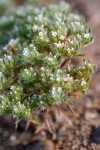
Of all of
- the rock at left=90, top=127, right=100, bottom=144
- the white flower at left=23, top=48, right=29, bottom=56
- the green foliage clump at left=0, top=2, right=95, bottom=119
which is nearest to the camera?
the green foliage clump at left=0, top=2, right=95, bottom=119

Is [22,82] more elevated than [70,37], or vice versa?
[70,37]

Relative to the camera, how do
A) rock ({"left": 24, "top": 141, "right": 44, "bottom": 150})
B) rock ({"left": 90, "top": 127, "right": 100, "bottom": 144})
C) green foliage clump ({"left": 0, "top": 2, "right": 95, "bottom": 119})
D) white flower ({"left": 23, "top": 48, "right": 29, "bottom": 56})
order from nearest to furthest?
1. green foliage clump ({"left": 0, "top": 2, "right": 95, "bottom": 119})
2. white flower ({"left": 23, "top": 48, "right": 29, "bottom": 56})
3. rock ({"left": 90, "top": 127, "right": 100, "bottom": 144})
4. rock ({"left": 24, "top": 141, "right": 44, "bottom": 150})

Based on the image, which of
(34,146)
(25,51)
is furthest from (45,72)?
(34,146)

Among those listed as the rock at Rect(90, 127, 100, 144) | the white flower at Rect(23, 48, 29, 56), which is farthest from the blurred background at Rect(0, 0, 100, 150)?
the white flower at Rect(23, 48, 29, 56)

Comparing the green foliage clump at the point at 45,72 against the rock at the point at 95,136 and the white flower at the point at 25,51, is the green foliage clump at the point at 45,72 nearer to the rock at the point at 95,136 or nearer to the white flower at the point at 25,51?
the white flower at the point at 25,51

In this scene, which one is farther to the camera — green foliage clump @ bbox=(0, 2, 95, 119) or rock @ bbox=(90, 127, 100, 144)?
rock @ bbox=(90, 127, 100, 144)

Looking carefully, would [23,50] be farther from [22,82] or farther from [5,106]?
[5,106]

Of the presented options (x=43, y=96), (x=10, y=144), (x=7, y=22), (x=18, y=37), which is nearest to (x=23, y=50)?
(x=43, y=96)

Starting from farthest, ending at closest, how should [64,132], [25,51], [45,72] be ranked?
[64,132] < [25,51] < [45,72]

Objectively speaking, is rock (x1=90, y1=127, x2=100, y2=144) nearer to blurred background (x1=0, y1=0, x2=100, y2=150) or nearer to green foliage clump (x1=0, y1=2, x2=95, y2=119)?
blurred background (x1=0, y1=0, x2=100, y2=150)

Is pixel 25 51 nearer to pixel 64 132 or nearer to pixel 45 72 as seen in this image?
pixel 45 72

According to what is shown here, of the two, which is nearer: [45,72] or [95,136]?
[45,72]
